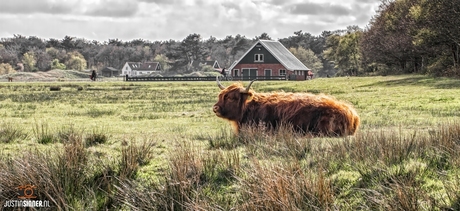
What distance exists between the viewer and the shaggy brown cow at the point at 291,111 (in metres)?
10.9

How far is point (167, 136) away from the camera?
38.2 ft

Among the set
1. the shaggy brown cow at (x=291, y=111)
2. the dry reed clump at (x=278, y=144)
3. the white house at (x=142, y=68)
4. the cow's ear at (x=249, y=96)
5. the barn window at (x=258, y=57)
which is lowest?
the white house at (x=142, y=68)

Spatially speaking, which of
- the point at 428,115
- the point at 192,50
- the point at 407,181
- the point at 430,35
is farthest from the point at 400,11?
the point at 192,50

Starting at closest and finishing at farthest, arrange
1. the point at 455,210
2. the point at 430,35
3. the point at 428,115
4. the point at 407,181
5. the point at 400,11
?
1. the point at 455,210
2. the point at 407,181
3. the point at 428,115
4. the point at 430,35
5. the point at 400,11

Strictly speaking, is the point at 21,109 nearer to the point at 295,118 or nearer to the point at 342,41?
the point at 295,118

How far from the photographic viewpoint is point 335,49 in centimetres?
8944

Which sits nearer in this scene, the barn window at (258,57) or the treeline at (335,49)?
the treeline at (335,49)

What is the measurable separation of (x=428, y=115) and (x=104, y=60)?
15734cm

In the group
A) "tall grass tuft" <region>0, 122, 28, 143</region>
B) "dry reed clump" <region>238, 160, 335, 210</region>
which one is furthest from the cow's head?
"dry reed clump" <region>238, 160, 335, 210</region>

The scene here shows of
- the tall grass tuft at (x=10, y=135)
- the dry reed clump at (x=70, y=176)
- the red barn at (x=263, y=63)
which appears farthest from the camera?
the red barn at (x=263, y=63)

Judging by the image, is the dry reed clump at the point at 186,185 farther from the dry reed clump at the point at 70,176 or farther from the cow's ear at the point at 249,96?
the cow's ear at the point at 249,96

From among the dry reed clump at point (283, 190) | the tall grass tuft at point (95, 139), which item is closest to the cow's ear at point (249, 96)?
the tall grass tuft at point (95, 139)

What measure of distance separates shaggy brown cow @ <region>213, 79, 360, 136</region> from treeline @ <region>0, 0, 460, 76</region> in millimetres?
25186

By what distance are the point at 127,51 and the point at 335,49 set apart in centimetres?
9454
